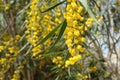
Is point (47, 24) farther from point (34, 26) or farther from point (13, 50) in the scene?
point (13, 50)

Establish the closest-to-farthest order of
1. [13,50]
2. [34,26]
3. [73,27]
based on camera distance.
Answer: [73,27], [34,26], [13,50]

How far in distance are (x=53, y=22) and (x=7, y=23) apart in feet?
2.29

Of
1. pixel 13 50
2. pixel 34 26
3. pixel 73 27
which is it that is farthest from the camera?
pixel 13 50

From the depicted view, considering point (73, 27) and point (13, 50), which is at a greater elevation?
point (73, 27)

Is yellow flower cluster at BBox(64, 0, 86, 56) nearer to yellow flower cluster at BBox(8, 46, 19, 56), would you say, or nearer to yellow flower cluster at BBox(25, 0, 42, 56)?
yellow flower cluster at BBox(25, 0, 42, 56)

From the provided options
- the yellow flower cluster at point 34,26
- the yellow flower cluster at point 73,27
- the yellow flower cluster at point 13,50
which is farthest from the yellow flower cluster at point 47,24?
the yellow flower cluster at point 73,27

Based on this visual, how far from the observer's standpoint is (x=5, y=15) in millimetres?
2818

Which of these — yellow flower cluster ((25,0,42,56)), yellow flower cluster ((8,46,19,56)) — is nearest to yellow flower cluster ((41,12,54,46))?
yellow flower cluster ((25,0,42,56))

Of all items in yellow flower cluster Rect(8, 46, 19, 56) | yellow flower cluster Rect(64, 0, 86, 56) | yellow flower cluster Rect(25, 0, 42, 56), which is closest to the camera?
yellow flower cluster Rect(64, 0, 86, 56)

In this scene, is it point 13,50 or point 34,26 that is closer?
point 34,26

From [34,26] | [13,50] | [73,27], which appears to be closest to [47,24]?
[34,26]

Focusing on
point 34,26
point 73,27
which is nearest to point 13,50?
point 34,26

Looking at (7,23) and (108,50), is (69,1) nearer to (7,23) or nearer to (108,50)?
(108,50)

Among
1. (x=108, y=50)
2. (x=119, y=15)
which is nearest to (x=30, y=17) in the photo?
(x=108, y=50)
